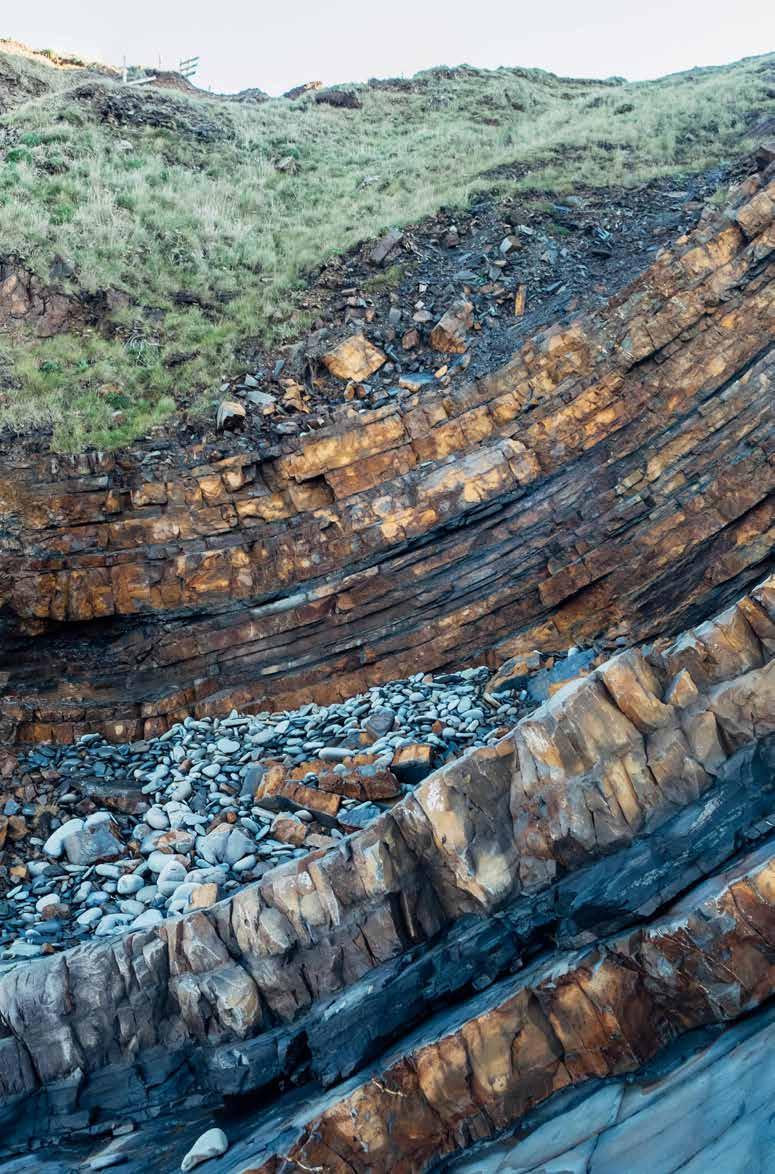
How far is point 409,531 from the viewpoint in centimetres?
998

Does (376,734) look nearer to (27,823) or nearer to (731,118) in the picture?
(27,823)

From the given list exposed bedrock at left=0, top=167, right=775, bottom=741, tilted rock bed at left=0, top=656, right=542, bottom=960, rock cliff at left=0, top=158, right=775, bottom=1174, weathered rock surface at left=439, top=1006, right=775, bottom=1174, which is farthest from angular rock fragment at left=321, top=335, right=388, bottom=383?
weathered rock surface at left=439, top=1006, right=775, bottom=1174

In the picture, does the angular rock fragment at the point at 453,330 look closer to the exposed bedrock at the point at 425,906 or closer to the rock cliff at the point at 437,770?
the rock cliff at the point at 437,770

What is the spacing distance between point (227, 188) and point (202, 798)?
48.1ft

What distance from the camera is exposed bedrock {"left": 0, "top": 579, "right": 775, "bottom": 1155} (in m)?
5.07

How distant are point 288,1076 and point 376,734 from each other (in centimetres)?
386

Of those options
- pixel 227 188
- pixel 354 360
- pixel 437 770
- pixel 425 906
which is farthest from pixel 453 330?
pixel 227 188

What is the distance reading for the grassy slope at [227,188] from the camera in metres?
11.9

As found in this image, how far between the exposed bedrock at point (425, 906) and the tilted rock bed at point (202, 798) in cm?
93

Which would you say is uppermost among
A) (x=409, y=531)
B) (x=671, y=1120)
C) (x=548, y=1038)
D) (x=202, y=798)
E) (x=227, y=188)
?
(x=227, y=188)

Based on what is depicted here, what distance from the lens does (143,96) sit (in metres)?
22.7

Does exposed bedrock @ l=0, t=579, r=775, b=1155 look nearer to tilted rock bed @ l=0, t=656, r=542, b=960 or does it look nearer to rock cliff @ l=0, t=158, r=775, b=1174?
rock cliff @ l=0, t=158, r=775, b=1174

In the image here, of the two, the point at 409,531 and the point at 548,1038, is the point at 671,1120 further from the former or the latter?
the point at 409,531

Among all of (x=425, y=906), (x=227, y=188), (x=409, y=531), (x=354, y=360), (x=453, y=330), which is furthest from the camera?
(x=227, y=188)
